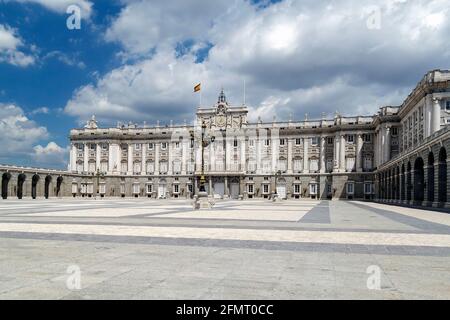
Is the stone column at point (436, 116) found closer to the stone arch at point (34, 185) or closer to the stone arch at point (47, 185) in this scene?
the stone arch at point (34, 185)

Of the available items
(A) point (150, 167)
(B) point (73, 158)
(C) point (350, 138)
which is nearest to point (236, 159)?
(A) point (150, 167)

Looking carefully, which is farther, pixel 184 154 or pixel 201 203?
pixel 184 154

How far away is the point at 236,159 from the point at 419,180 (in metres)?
45.4

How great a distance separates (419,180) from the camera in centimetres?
4584

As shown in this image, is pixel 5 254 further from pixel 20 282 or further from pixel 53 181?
pixel 53 181

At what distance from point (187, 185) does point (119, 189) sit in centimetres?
1738

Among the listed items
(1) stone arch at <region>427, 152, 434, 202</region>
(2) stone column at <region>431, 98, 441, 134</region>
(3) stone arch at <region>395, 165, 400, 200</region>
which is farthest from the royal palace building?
(1) stone arch at <region>427, 152, 434, 202</region>

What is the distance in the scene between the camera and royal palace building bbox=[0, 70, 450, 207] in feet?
230

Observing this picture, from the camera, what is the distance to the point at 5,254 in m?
9.26

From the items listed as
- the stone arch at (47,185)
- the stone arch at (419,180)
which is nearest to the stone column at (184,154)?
the stone arch at (47,185)

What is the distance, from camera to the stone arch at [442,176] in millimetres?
37081

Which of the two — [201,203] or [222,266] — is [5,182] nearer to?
[201,203]

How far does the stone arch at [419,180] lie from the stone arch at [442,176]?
7.76m
